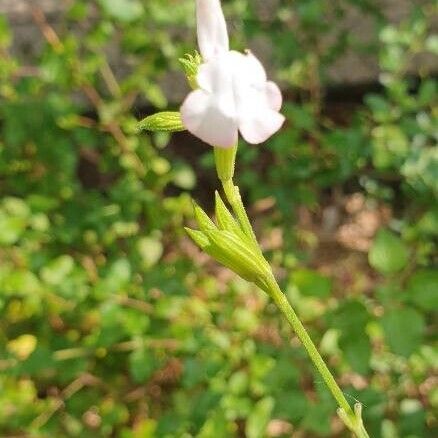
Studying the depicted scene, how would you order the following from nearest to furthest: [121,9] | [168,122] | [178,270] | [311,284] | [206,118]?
[206,118]
[168,122]
[311,284]
[121,9]
[178,270]

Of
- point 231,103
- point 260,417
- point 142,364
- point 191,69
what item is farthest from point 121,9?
point 231,103

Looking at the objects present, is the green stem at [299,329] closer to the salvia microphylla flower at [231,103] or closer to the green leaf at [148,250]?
the salvia microphylla flower at [231,103]

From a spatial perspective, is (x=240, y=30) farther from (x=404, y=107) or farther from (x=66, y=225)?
(x=66, y=225)

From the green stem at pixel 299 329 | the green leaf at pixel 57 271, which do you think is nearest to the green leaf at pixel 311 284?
the green leaf at pixel 57 271

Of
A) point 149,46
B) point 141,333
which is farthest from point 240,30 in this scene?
point 141,333

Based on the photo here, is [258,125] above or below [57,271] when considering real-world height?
above

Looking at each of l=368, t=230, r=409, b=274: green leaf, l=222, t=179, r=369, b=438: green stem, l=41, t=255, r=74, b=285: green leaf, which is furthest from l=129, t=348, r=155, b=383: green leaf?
l=222, t=179, r=369, b=438: green stem

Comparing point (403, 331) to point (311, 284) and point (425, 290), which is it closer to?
point (425, 290)
